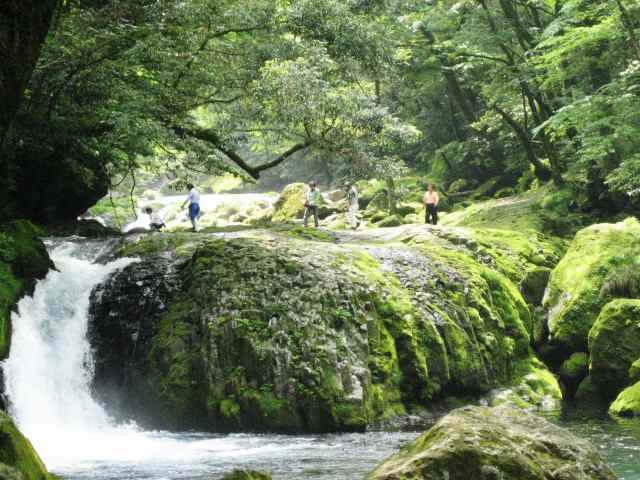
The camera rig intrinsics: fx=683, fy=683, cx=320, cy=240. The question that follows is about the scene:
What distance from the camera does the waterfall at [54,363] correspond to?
10.9m

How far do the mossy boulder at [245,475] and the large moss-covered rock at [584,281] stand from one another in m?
11.2

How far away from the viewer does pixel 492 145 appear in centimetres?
3219

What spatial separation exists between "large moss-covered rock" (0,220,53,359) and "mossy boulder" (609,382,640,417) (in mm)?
10398

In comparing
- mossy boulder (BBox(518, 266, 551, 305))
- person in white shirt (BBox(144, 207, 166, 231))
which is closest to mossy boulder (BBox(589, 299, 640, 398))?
mossy boulder (BBox(518, 266, 551, 305))

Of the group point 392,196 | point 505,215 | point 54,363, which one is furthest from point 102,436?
point 392,196

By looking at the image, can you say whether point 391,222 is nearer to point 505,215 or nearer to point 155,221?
point 505,215

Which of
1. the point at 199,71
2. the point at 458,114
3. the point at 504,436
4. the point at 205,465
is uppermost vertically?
the point at 458,114

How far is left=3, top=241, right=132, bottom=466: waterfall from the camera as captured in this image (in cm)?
1087

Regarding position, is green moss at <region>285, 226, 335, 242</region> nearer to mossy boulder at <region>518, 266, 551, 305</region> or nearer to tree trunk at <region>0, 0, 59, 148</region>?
mossy boulder at <region>518, 266, 551, 305</region>

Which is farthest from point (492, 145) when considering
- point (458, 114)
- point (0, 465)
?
point (0, 465)

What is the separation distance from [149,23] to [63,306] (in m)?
5.84

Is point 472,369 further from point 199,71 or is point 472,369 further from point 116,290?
point 199,71

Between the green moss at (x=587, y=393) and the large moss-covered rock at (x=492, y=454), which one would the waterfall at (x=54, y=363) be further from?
the green moss at (x=587, y=393)

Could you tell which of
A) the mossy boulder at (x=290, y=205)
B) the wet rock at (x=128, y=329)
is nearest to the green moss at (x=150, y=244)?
the wet rock at (x=128, y=329)
